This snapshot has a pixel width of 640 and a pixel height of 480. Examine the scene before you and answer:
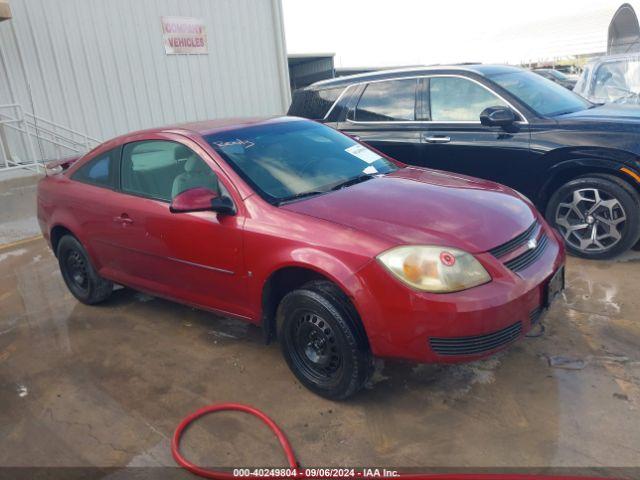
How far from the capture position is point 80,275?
180 inches

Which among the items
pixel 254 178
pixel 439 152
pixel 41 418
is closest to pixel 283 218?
pixel 254 178

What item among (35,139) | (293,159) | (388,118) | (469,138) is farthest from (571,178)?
(35,139)

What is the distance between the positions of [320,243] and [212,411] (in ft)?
3.76

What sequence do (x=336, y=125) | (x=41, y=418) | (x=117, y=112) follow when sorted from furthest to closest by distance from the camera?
(x=117, y=112), (x=336, y=125), (x=41, y=418)

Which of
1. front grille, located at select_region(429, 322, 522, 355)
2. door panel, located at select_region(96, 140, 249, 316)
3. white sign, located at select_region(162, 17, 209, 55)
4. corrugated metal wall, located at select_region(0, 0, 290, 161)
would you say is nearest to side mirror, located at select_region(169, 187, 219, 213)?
door panel, located at select_region(96, 140, 249, 316)

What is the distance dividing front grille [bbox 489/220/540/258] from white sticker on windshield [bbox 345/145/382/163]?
4.17ft

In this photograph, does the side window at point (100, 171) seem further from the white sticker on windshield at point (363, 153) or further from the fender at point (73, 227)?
the white sticker on windshield at point (363, 153)

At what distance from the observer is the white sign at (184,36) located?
466 inches

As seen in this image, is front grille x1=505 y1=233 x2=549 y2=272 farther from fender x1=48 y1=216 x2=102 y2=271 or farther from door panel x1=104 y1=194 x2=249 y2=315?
fender x1=48 y1=216 x2=102 y2=271

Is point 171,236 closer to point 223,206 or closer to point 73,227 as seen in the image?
point 223,206

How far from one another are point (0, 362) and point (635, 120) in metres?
5.26

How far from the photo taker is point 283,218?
2930 millimetres

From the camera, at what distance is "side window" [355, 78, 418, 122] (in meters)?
5.45

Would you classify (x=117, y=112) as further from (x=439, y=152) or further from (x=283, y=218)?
(x=283, y=218)
